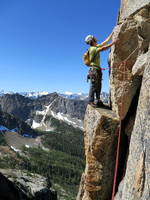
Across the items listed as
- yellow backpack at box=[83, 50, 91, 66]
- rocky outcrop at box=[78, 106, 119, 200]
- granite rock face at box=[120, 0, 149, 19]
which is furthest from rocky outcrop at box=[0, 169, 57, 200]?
granite rock face at box=[120, 0, 149, 19]

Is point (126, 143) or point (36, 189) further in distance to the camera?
point (36, 189)

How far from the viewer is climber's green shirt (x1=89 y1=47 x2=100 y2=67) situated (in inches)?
562

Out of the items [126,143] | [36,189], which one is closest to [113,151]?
[126,143]

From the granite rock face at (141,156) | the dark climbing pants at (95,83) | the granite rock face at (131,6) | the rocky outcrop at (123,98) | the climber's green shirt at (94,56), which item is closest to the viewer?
the granite rock face at (141,156)

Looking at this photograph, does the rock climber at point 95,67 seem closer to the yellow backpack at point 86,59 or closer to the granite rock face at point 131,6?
the yellow backpack at point 86,59

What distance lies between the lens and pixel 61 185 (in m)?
191

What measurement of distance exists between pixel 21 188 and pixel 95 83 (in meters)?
19.6

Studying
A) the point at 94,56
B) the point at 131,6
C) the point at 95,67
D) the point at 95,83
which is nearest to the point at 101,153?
the point at 95,83

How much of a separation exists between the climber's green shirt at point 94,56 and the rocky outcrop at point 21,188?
17.0 metres

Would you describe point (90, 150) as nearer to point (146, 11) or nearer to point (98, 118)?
point (98, 118)

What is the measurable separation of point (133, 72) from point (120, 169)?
5.05 metres

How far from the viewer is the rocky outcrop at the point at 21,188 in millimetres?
25359

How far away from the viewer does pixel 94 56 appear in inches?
569

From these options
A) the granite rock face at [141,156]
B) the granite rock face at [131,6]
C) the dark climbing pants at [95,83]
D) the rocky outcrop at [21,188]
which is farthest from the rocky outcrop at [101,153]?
the rocky outcrop at [21,188]
